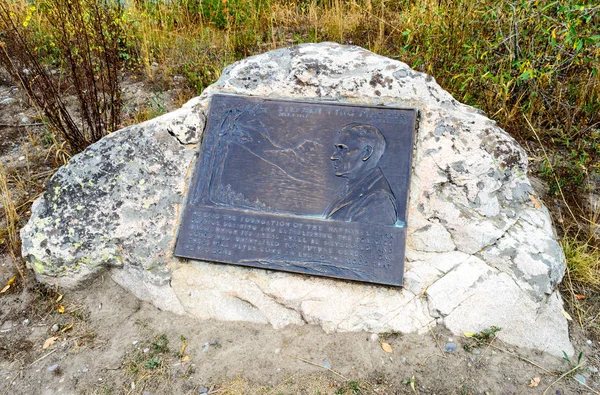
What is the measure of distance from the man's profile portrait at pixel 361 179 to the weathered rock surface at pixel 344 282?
0.64 ft

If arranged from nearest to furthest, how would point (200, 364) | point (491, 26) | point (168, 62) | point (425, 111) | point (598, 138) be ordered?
point (200, 364), point (425, 111), point (598, 138), point (491, 26), point (168, 62)

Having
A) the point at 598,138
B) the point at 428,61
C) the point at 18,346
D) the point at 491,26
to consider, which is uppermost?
the point at 491,26

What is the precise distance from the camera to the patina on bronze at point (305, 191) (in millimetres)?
2678

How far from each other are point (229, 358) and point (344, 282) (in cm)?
74

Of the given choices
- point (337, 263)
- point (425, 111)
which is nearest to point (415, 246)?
point (337, 263)

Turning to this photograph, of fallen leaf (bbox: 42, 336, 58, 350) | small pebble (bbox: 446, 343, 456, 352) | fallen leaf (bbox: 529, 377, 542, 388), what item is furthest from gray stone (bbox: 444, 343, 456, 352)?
fallen leaf (bbox: 42, 336, 58, 350)

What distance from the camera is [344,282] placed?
2.68 meters

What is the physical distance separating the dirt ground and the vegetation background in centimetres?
51

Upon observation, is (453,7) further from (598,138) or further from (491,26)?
(598,138)

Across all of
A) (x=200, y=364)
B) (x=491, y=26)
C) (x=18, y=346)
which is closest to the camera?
(x=200, y=364)

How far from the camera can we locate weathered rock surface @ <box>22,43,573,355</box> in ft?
8.61

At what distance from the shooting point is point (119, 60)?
17.5 feet

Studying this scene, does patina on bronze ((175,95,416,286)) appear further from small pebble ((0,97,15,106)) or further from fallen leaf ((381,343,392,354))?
small pebble ((0,97,15,106))

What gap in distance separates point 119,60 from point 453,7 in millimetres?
3511
